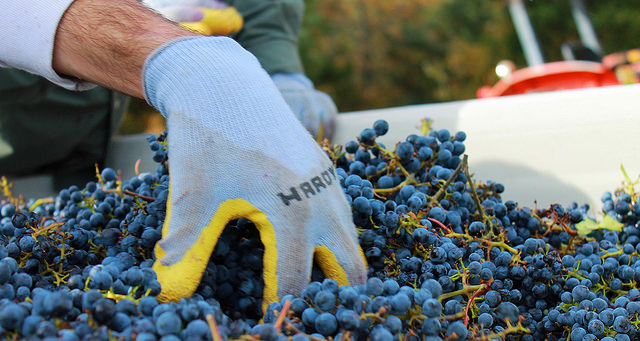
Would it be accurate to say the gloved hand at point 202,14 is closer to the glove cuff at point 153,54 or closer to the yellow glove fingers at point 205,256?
the glove cuff at point 153,54

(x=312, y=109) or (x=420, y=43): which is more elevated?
(x=420, y=43)

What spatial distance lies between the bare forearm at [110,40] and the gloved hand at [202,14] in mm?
613

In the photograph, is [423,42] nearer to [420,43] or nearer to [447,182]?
[420,43]

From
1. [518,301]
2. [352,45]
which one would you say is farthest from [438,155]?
[352,45]

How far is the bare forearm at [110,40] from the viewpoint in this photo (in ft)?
3.43

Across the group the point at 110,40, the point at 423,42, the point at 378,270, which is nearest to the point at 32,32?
the point at 110,40

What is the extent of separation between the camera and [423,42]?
10.5 m

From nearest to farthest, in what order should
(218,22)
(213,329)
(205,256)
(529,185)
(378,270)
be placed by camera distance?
(213,329) → (205,256) → (378,270) → (529,185) → (218,22)

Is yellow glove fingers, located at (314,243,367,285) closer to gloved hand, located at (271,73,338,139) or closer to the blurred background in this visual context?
gloved hand, located at (271,73,338,139)

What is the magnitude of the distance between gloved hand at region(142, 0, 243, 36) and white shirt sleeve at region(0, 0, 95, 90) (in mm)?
609

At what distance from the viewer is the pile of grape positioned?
0.71 m

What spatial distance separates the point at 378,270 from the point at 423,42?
397 inches

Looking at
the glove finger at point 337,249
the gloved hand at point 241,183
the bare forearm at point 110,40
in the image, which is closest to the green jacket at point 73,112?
the bare forearm at point 110,40

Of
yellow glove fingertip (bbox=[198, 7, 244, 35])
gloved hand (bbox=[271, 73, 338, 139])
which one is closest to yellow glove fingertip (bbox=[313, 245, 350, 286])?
gloved hand (bbox=[271, 73, 338, 139])
